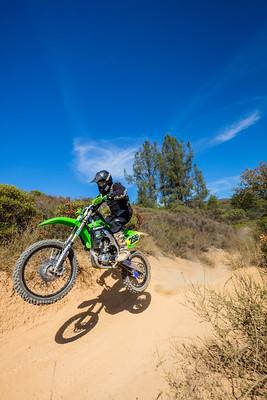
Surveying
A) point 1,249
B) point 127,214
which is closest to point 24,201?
point 1,249

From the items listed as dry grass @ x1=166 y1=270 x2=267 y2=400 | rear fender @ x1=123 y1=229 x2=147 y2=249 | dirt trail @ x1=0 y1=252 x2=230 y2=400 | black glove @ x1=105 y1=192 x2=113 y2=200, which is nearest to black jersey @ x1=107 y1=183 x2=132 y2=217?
black glove @ x1=105 y1=192 x2=113 y2=200

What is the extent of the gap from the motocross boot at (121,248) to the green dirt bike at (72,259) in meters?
0.10

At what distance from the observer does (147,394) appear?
292cm

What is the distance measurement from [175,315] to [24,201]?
5.18 metres

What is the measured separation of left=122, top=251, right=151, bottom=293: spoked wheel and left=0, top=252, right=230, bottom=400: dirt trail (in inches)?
15.9

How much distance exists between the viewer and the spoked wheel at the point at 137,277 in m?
5.07

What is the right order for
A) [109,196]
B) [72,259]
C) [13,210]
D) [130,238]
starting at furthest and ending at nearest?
[13,210]
[130,238]
[109,196]
[72,259]

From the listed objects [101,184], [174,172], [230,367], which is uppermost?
[174,172]

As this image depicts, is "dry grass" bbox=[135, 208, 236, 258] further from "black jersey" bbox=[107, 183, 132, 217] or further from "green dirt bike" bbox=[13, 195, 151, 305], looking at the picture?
"black jersey" bbox=[107, 183, 132, 217]

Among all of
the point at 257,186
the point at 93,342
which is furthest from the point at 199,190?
the point at 93,342

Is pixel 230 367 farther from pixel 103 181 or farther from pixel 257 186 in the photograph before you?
pixel 257 186

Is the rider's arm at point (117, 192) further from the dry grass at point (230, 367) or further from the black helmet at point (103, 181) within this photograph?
the dry grass at point (230, 367)

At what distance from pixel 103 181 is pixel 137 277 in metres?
2.29

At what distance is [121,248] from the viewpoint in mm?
4781
